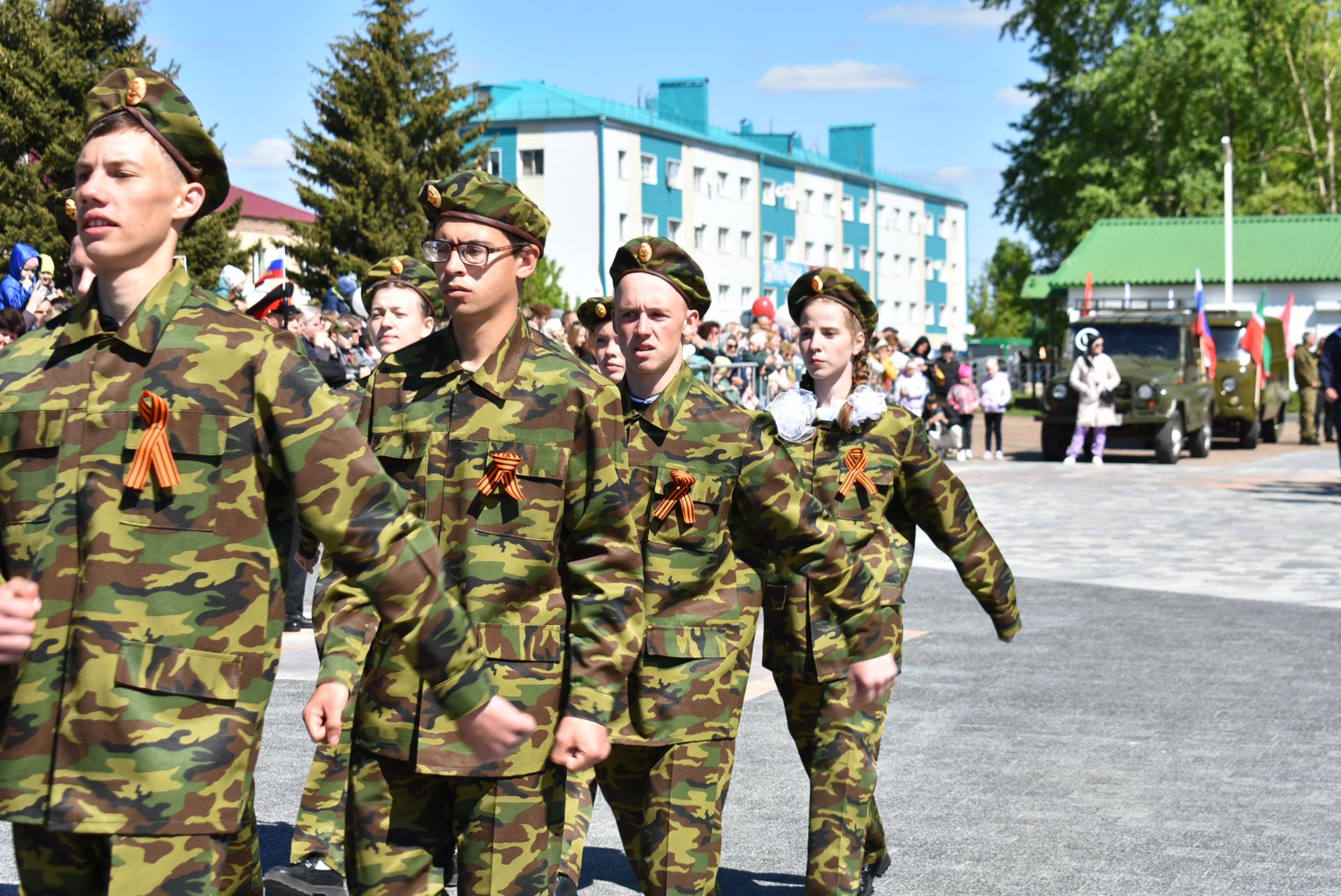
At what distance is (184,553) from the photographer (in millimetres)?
3145

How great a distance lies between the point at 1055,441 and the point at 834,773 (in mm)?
24533

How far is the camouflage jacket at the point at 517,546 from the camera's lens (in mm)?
3807

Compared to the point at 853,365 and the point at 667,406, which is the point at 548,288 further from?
the point at 667,406

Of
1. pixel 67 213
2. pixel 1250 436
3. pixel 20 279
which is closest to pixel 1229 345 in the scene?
pixel 1250 436

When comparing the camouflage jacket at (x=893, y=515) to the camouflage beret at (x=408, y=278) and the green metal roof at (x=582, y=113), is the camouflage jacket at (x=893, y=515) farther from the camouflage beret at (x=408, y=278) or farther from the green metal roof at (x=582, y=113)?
the green metal roof at (x=582, y=113)

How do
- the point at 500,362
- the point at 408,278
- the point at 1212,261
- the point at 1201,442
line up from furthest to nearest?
the point at 1212,261 → the point at 1201,442 → the point at 408,278 → the point at 500,362

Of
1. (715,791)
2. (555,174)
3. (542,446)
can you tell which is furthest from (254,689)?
(555,174)

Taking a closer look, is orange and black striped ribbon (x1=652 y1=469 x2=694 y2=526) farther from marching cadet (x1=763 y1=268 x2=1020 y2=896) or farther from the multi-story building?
the multi-story building

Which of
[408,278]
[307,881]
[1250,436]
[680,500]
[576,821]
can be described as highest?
[408,278]

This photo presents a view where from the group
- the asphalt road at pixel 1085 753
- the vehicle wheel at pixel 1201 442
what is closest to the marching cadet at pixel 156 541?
the asphalt road at pixel 1085 753

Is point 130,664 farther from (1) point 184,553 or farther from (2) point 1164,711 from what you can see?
(2) point 1164,711

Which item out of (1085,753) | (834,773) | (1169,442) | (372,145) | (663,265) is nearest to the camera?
(663,265)

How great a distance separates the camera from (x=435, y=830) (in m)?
3.85

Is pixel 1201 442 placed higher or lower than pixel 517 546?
lower
